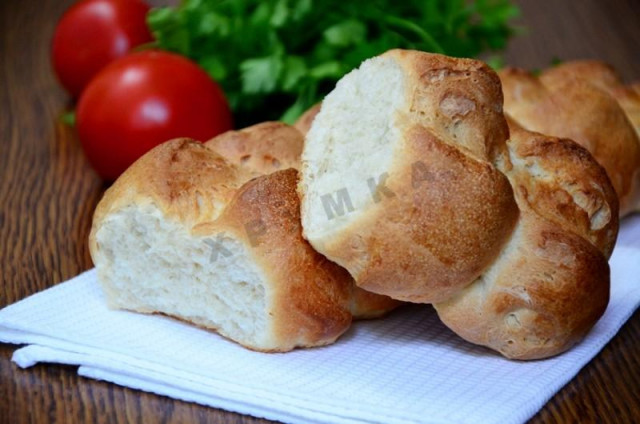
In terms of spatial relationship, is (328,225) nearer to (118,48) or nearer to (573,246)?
(573,246)

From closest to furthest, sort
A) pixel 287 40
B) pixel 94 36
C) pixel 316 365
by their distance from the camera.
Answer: pixel 316 365 < pixel 287 40 < pixel 94 36

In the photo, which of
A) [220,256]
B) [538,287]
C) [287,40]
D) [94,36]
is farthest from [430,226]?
[94,36]

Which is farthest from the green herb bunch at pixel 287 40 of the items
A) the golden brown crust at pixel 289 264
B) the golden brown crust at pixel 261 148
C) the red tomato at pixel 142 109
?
the golden brown crust at pixel 289 264

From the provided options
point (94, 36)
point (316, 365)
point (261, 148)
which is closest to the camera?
point (316, 365)

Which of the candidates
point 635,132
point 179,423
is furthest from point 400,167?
point 635,132

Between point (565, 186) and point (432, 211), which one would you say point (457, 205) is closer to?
point (432, 211)

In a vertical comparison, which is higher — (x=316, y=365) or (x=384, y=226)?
(x=384, y=226)

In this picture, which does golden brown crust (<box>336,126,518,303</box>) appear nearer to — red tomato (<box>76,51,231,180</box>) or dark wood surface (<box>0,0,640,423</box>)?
dark wood surface (<box>0,0,640,423</box>)
